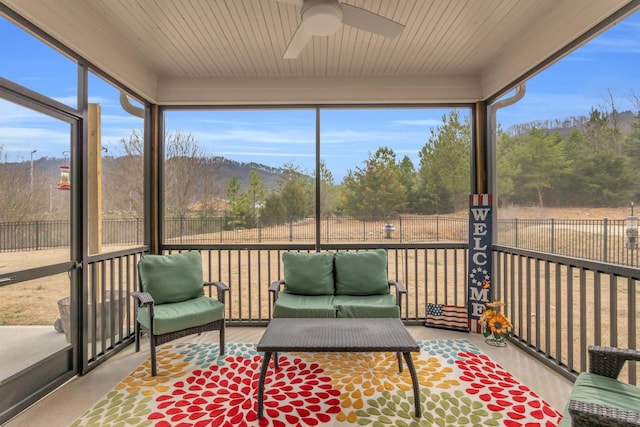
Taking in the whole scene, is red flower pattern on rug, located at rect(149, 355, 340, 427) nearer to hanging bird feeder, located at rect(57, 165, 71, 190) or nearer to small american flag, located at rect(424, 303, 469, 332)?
small american flag, located at rect(424, 303, 469, 332)

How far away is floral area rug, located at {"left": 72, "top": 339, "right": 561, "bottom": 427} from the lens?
83.8 inches

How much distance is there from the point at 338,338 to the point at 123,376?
5.92 ft

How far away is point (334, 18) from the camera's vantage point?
2.16 m

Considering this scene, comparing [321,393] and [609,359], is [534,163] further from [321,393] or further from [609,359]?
[321,393]

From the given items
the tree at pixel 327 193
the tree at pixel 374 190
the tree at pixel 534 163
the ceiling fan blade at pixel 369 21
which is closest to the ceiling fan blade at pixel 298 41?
the ceiling fan blade at pixel 369 21

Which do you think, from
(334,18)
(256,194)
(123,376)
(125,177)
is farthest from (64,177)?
(334,18)

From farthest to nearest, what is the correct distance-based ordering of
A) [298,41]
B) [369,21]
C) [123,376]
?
1. [123,376]
2. [298,41]
3. [369,21]

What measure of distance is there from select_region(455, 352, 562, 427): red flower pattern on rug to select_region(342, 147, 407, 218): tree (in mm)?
1802

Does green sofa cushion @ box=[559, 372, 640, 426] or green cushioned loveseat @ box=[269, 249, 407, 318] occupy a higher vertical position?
green cushioned loveseat @ box=[269, 249, 407, 318]

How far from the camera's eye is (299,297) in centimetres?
336

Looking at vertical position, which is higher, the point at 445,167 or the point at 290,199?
the point at 445,167

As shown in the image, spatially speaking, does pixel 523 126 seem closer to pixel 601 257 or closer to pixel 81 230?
pixel 601 257

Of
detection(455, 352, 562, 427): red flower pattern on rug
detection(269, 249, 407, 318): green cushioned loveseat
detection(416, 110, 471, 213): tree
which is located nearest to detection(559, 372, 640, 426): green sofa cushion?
detection(455, 352, 562, 427): red flower pattern on rug

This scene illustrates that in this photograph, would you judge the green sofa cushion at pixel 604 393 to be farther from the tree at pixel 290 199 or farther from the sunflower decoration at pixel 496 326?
the tree at pixel 290 199
